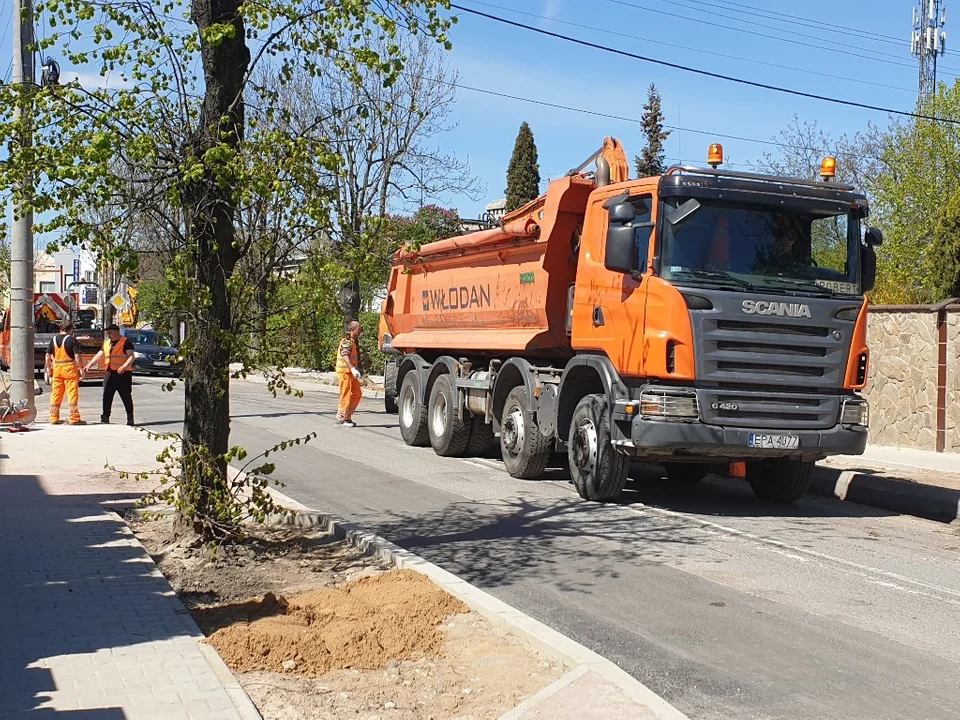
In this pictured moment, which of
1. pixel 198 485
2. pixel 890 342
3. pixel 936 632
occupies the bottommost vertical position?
pixel 936 632

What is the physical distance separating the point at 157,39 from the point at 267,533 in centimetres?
390

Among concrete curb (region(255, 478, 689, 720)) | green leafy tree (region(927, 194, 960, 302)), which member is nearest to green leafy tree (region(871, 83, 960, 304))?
green leafy tree (region(927, 194, 960, 302))

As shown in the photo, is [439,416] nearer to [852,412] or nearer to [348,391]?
[348,391]

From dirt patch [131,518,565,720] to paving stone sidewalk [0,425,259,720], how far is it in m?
0.27

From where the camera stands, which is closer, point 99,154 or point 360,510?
point 99,154

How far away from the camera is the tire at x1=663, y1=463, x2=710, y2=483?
1327 cm

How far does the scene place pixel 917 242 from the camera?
29625mm

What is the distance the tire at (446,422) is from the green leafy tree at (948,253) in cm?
1060

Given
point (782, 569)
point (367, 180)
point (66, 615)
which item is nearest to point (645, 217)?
point (782, 569)

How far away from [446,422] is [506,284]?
8.12 feet

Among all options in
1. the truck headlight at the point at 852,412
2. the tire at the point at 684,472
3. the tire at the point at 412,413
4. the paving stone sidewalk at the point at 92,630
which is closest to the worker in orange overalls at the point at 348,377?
the tire at the point at 412,413

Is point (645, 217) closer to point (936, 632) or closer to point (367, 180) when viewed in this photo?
point (936, 632)

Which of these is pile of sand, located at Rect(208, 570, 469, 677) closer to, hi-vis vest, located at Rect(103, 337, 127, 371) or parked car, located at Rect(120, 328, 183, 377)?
hi-vis vest, located at Rect(103, 337, 127, 371)

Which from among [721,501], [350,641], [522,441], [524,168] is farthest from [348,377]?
[524,168]
